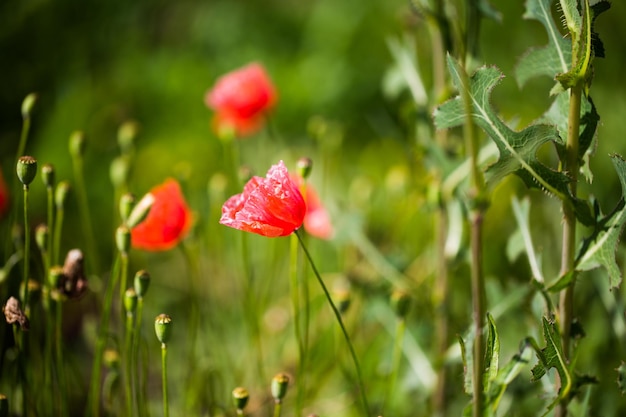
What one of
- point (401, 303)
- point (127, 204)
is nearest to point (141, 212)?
point (127, 204)

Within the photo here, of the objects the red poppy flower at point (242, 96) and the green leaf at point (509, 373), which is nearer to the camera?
the green leaf at point (509, 373)

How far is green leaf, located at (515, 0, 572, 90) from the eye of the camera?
23.5 inches

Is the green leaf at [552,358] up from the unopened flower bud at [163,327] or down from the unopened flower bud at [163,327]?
down

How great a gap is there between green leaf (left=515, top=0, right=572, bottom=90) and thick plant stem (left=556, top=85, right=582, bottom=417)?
5 centimetres

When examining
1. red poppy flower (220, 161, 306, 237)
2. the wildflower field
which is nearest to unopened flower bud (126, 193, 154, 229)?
the wildflower field

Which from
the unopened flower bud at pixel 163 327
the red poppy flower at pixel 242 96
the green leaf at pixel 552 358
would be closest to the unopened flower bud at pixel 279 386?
the unopened flower bud at pixel 163 327

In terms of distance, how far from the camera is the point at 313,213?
3.44 feet

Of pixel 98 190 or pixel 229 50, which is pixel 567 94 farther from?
pixel 229 50

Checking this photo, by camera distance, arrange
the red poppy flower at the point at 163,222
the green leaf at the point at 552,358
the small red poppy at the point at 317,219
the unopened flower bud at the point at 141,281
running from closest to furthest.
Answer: the green leaf at the point at 552,358 → the unopened flower bud at the point at 141,281 → the red poppy flower at the point at 163,222 → the small red poppy at the point at 317,219

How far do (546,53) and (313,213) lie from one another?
0.49 meters

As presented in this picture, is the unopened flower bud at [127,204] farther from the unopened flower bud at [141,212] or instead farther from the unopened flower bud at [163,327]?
the unopened flower bud at [163,327]

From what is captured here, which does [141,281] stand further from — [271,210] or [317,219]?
[317,219]

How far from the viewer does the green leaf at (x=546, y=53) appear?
23.5 inches

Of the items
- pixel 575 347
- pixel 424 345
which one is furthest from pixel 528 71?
pixel 424 345
